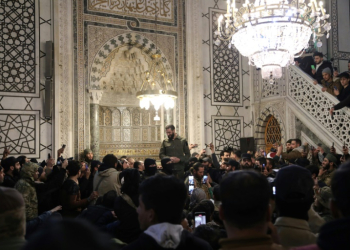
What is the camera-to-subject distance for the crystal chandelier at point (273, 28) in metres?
7.32

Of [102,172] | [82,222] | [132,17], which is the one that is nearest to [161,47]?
[132,17]

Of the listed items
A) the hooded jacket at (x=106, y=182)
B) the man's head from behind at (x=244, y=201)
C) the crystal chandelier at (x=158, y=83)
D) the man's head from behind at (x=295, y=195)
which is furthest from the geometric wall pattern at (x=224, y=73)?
the man's head from behind at (x=244, y=201)

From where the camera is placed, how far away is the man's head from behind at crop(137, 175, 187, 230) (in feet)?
6.19

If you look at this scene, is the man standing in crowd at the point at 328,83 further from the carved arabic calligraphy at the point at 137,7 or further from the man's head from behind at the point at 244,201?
the man's head from behind at the point at 244,201

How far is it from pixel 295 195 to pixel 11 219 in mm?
1212

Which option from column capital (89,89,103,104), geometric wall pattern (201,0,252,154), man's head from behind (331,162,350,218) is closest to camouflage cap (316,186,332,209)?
man's head from behind (331,162,350,218)

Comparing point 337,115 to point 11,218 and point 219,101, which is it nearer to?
point 219,101

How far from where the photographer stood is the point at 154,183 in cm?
194

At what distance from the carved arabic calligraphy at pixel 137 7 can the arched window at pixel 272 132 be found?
3908 millimetres

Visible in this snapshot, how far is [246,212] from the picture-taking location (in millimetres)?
1552

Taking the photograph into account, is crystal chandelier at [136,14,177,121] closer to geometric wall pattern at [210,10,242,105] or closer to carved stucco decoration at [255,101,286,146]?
geometric wall pattern at [210,10,242,105]

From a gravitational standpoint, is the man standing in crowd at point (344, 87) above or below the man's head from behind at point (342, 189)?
above

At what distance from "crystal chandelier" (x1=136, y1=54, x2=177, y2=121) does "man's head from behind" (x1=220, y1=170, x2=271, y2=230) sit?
827 centimetres

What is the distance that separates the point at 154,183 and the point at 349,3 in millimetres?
12794
